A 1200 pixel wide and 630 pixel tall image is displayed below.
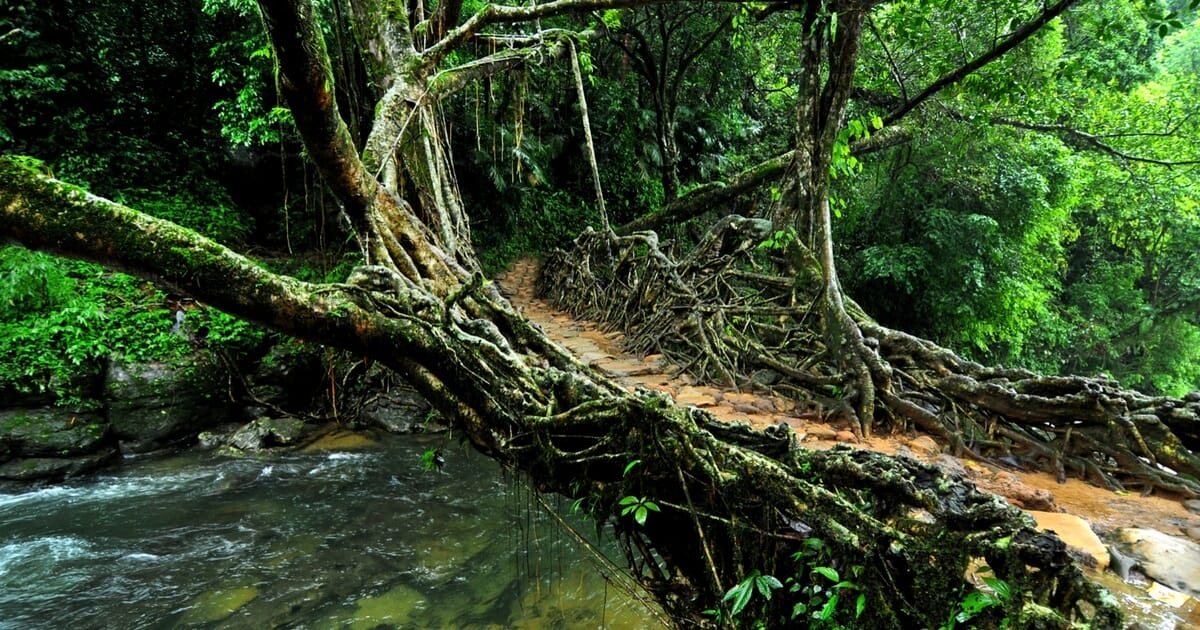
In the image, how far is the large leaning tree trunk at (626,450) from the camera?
1.63 meters

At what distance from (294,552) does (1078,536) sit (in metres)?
5.02

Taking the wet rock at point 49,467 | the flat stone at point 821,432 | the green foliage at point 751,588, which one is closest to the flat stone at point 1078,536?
the flat stone at point 821,432

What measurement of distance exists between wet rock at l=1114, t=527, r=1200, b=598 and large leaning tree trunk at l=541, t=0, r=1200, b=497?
0.84 meters

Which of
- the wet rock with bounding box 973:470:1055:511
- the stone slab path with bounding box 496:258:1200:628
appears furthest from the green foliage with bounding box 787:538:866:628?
the wet rock with bounding box 973:470:1055:511

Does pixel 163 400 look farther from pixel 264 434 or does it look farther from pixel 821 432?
pixel 821 432

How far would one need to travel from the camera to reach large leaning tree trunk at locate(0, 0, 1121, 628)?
1630 millimetres

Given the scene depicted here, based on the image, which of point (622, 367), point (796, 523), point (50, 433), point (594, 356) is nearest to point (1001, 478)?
point (796, 523)

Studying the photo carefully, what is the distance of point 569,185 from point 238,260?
45.2 ft

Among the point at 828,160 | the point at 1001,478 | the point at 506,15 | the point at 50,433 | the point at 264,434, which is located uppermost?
the point at 506,15

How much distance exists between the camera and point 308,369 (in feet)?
24.2

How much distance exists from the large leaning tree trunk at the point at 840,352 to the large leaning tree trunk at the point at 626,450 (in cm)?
226

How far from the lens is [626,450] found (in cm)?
231

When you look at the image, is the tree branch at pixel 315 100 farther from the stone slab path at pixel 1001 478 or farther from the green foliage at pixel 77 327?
the green foliage at pixel 77 327

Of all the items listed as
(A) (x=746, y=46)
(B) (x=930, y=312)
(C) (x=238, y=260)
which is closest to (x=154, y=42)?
(C) (x=238, y=260)
